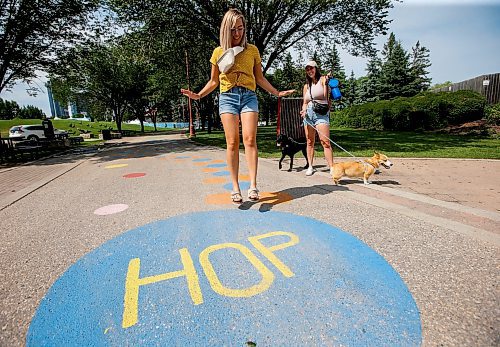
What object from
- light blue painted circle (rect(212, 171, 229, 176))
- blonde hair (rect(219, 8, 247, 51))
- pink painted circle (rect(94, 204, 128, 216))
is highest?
blonde hair (rect(219, 8, 247, 51))

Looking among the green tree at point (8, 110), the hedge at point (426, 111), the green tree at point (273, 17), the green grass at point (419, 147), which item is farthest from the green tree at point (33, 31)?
the green tree at point (8, 110)

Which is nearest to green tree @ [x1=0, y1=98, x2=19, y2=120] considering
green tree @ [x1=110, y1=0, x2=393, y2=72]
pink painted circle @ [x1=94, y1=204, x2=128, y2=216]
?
green tree @ [x1=110, y1=0, x2=393, y2=72]

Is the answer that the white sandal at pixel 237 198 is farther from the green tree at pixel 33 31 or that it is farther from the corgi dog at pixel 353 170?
the green tree at pixel 33 31

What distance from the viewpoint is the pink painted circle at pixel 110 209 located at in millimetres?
3489

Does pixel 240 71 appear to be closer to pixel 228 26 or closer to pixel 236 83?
pixel 236 83

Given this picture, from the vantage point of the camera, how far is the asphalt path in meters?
1.43

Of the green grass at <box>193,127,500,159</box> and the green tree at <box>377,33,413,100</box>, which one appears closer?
the green grass at <box>193,127,500,159</box>

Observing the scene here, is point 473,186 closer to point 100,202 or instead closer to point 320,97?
point 320,97

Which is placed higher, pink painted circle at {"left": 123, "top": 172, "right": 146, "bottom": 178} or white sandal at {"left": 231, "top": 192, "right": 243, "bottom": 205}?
white sandal at {"left": 231, "top": 192, "right": 243, "bottom": 205}

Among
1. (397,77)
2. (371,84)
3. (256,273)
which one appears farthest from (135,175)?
(371,84)

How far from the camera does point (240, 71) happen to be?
10.5ft

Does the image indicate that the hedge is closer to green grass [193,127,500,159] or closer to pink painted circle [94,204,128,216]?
green grass [193,127,500,159]

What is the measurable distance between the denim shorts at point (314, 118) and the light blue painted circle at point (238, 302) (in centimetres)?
288

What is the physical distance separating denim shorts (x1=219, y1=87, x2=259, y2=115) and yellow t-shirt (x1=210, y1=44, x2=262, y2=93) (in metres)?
0.05
